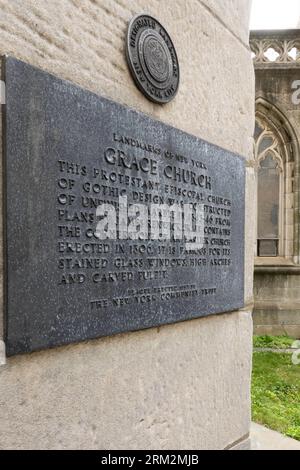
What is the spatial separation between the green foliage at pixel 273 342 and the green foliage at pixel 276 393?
555mm

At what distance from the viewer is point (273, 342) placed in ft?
25.9

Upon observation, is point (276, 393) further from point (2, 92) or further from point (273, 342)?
point (2, 92)

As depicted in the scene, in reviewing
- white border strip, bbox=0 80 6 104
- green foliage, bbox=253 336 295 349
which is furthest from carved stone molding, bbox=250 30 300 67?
white border strip, bbox=0 80 6 104

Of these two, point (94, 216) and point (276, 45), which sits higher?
point (276, 45)

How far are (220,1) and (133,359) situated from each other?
1.83 meters

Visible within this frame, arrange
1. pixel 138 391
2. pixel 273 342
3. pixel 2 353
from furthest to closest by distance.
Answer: pixel 273 342
pixel 138 391
pixel 2 353

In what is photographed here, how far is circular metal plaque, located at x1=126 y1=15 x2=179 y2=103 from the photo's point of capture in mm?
1838

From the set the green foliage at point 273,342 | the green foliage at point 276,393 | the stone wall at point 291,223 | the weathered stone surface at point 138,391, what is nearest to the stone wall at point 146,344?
the weathered stone surface at point 138,391

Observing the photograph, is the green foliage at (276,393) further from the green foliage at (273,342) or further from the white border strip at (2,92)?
the white border strip at (2,92)

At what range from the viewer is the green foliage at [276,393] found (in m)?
4.02

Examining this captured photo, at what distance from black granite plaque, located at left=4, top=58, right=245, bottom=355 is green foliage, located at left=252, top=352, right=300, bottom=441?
2.20m

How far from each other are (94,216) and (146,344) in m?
0.61

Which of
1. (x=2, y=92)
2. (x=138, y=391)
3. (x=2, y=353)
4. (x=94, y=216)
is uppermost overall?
(x=2, y=92)

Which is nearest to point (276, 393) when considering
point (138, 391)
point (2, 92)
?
point (138, 391)
